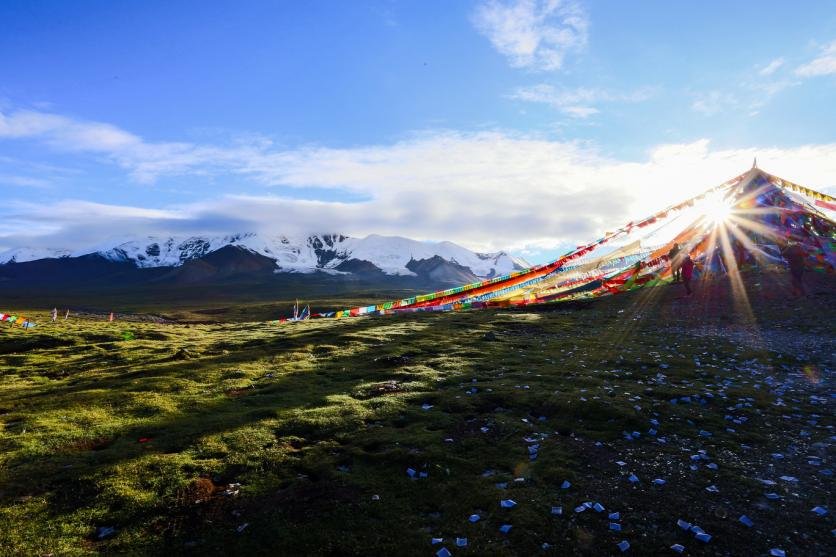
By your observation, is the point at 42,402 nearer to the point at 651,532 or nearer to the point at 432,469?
the point at 432,469

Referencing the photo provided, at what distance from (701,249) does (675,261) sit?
3677mm

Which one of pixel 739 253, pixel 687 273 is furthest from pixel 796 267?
pixel 739 253

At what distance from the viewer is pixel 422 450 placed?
14312 mm

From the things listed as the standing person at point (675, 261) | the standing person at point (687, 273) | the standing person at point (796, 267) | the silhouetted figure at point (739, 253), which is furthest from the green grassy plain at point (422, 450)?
the silhouetted figure at point (739, 253)

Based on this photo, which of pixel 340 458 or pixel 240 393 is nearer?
pixel 340 458

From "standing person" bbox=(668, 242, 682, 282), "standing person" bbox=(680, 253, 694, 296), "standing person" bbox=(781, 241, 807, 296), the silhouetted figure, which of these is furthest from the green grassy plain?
the silhouetted figure

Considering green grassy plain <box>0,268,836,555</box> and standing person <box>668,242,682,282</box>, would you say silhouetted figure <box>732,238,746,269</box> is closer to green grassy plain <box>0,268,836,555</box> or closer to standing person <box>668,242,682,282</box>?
standing person <box>668,242,682,282</box>

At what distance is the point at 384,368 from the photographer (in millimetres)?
26188

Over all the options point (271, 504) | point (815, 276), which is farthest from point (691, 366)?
point (815, 276)

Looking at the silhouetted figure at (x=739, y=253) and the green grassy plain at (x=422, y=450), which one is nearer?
the green grassy plain at (x=422, y=450)

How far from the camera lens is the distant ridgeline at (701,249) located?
161ft

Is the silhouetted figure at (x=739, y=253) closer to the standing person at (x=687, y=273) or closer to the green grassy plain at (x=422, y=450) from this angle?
the standing person at (x=687, y=273)

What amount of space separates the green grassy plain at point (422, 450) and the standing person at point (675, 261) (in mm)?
21553

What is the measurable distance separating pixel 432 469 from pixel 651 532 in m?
5.66
